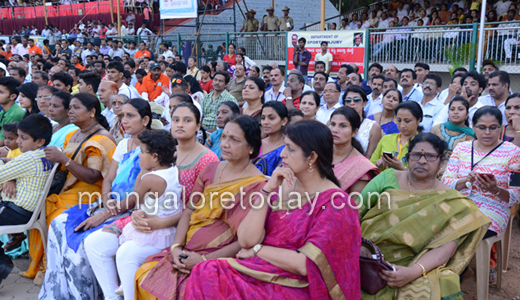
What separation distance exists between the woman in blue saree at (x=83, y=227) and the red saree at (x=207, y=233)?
2.28ft

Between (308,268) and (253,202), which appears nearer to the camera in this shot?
(308,268)

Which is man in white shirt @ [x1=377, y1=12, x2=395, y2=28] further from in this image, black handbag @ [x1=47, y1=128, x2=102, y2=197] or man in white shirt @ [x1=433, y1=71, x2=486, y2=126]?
black handbag @ [x1=47, y1=128, x2=102, y2=197]

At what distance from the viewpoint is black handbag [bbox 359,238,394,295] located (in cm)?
238

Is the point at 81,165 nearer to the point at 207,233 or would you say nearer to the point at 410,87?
the point at 207,233

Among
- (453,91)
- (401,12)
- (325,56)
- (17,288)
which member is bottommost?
(17,288)

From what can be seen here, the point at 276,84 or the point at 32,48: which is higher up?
the point at 32,48

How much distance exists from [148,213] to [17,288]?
172 cm

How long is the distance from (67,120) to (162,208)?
202cm

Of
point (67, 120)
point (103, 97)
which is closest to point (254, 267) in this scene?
point (67, 120)

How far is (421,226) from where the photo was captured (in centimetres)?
253

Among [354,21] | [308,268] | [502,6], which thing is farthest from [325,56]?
[308,268]

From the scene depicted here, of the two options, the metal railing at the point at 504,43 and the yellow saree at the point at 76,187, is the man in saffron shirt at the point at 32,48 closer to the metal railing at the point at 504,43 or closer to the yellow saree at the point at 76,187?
the yellow saree at the point at 76,187

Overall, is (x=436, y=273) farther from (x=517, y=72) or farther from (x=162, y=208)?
(x=517, y=72)

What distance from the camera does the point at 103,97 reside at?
560cm
